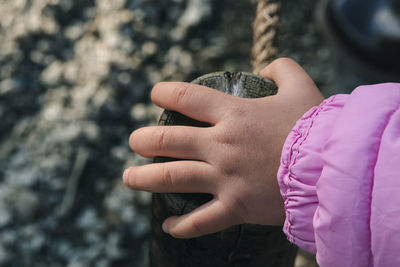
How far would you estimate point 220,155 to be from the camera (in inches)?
25.7

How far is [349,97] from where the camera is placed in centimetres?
61

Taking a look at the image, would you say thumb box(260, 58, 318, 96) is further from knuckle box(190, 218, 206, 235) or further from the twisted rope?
knuckle box(190, 218, 206, 235)

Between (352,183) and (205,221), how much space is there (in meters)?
0.21

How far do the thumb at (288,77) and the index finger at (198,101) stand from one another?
113 mm

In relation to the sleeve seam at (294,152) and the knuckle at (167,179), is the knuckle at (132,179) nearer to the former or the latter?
the knuckle at (167,179)

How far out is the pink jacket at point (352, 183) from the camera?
20.9 inches

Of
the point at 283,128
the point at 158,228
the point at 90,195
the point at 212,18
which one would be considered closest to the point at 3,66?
the point at 90,195

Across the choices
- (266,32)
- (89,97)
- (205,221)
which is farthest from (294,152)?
(89,97)

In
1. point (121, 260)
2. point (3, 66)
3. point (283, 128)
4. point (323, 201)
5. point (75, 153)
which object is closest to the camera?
point (323, 201)

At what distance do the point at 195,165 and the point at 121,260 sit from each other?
2.53 feet

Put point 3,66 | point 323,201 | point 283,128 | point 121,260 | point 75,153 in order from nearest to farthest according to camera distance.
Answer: point 323,201 → point 283,128 → point 121,260 → point 75,153 → point 3,66

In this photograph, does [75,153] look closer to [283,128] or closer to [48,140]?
[48,140]

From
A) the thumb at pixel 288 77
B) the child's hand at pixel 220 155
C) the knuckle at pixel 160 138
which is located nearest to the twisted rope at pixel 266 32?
the thumb at pixel 288 77

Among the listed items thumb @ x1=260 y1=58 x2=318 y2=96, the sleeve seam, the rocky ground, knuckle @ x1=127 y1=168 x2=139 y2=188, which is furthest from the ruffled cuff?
the rocky ground
